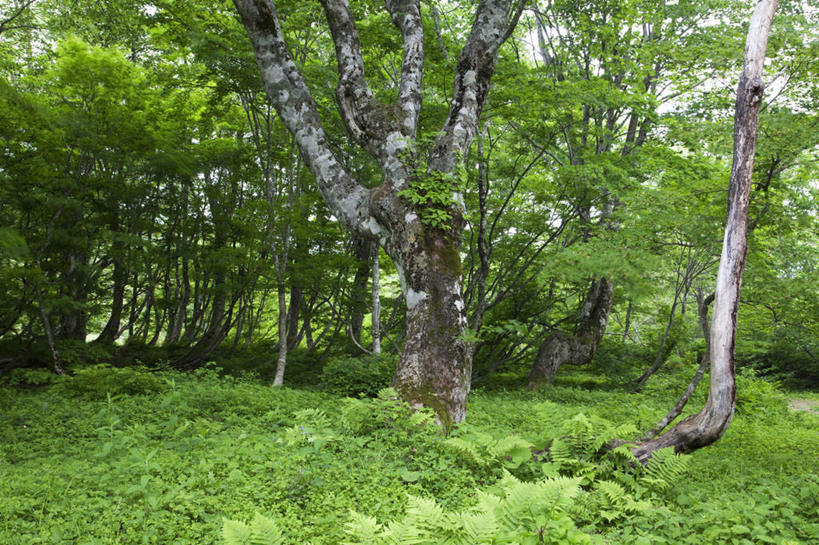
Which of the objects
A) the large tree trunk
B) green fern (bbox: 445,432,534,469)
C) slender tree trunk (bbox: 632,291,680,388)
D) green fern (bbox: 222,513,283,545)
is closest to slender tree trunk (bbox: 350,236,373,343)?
the large tree trunk

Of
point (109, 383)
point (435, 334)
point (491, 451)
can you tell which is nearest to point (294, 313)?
point (109, 383)

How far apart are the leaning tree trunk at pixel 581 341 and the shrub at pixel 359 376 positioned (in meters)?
3.88

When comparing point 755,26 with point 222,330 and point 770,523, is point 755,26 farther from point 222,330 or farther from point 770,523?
point 222,330

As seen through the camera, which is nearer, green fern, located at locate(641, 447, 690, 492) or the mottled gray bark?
green fern, located at locate(641, 447, 690, 492)

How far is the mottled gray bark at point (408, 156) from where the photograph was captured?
4637mm

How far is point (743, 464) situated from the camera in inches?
171

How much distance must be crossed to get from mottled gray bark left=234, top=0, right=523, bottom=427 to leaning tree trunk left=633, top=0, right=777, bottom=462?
200cm

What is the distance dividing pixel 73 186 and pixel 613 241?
8.29 meters

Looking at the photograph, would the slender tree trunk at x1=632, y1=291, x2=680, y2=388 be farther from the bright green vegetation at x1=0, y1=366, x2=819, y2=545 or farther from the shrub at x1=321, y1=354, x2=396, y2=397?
the shrub at x1=321, y1=354, x2=396, y2=397

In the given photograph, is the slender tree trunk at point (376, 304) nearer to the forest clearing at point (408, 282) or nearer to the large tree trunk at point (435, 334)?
the forest clearing at point (408, 282)

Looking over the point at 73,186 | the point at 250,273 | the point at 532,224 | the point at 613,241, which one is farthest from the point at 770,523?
the point at 73,186

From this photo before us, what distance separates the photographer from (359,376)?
293 inches

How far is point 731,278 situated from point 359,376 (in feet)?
17.5

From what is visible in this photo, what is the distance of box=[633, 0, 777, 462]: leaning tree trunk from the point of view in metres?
3.74
